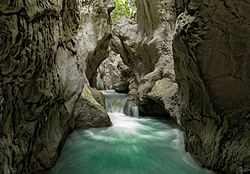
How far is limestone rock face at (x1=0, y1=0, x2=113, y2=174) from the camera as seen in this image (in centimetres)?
299

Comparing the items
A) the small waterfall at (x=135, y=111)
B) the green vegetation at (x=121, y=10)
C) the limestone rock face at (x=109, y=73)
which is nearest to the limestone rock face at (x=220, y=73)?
the small waterfall at (x=135, y=111)

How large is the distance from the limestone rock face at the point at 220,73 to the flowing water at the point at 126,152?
70cm

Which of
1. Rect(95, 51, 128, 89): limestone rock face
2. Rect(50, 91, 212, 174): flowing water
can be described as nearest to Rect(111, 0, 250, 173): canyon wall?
Rect(50, 91, 212, 174): flowing water

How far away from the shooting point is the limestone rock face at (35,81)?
2.99 meters

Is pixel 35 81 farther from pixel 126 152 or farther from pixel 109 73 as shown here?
pixel 109 73

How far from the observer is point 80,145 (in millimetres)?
6523

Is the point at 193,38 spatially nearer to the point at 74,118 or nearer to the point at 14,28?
the point at 14,28

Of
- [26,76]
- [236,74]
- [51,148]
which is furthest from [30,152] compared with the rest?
[236,74]

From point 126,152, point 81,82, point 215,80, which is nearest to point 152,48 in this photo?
point 81,82

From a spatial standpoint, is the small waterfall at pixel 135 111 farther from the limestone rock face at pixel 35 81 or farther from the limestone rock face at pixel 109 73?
the limestone rock face at pixel 109 73

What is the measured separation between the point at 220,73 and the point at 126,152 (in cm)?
315

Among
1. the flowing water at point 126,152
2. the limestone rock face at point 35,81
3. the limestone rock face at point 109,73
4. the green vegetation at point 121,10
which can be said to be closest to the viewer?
the limestone rock face at point 35,81

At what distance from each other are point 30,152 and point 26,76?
1552mm

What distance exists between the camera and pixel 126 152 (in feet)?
19.9
